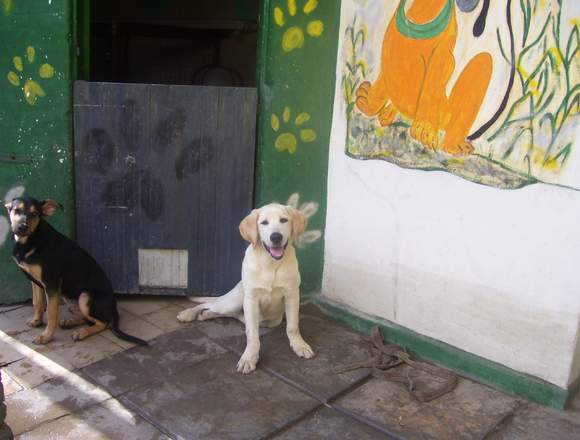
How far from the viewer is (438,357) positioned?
4.23 m

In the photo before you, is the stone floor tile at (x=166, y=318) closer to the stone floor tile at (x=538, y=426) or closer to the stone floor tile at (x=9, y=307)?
the stone floor tile at (x=9, y=307)

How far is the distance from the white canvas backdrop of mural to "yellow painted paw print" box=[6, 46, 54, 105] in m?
2.55

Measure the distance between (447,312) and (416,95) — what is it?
1.68m

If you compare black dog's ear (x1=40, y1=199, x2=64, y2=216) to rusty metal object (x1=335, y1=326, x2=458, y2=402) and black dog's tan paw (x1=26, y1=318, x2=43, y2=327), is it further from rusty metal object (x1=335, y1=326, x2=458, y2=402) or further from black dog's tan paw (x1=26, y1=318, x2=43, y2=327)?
rusty metal object (x1=335, y1=326, x2=458, y2=402)

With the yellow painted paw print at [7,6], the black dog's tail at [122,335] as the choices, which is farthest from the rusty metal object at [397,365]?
the yellow painted paw print at [7,6]

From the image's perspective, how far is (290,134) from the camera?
16.2 ft

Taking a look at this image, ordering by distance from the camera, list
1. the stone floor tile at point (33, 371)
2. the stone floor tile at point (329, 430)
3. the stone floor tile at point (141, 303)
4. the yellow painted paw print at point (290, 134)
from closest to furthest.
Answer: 1. the stone floor tile at point (329, 430)
2. the stone floor tile at point (33, 371)
3. the yellow painted paw print at point (290, 134)
4. the stone floor tile at point (141, 303)

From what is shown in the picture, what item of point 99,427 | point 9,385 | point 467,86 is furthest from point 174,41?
point 99,427

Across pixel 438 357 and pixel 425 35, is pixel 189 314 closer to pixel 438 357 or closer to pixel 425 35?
pixel 438 357

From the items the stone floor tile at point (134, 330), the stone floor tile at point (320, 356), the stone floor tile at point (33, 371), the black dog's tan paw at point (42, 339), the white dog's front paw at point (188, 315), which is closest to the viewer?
the stone floor tile at point (33, 371)

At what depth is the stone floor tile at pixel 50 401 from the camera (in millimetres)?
3365

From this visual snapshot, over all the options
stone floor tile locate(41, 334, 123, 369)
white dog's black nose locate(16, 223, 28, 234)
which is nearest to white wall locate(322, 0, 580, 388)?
stone floor tile locate(41, 334, 123, 369)

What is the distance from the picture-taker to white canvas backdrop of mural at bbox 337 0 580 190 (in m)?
3.39

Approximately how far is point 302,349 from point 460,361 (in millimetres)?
1205
